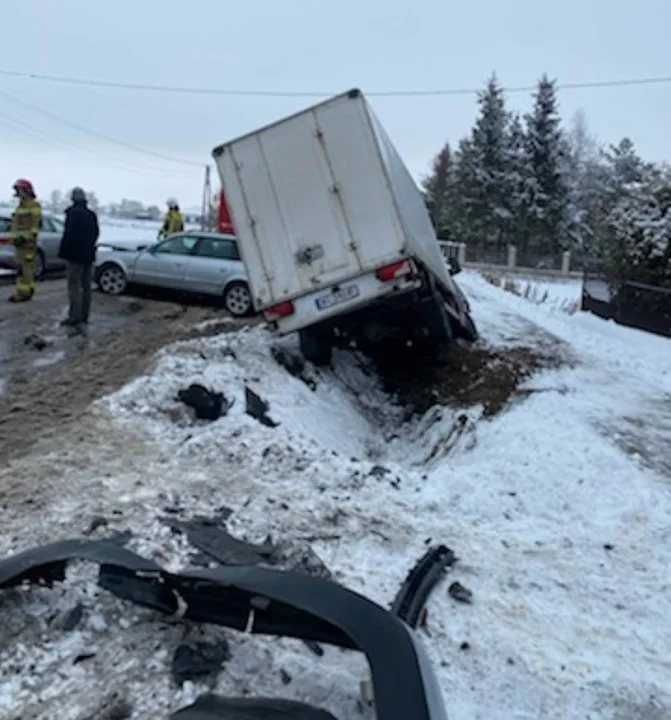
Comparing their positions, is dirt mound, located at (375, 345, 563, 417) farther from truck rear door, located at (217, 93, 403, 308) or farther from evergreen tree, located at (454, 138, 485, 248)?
evergreen tree, located at (454, 138, 485, 248)

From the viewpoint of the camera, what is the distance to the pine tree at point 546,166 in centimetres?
4744

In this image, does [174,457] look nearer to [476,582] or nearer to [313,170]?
[476,582]

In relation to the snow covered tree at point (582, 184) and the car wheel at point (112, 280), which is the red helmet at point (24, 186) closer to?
the car wheel at point (112, 280)

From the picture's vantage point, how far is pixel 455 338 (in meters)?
12.4

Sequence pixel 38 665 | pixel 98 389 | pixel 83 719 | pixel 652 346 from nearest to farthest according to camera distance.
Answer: pixel 83 719
pixel 38 665
pixel 98 389
pixel 652 346

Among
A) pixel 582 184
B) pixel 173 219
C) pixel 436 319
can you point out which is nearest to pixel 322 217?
pixel 436 319

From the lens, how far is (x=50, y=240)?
18.2m

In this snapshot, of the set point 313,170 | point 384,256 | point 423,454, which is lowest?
point 423,454

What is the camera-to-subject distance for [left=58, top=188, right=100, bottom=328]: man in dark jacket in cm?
1113

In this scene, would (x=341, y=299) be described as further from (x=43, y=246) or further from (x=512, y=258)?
(x=512, y=258)

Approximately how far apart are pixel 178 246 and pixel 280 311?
20.1 feet

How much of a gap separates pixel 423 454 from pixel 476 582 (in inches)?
154

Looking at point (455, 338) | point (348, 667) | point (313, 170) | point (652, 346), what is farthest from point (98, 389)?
point (652, 346)

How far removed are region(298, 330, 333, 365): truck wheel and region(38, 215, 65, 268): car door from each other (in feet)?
32.3
